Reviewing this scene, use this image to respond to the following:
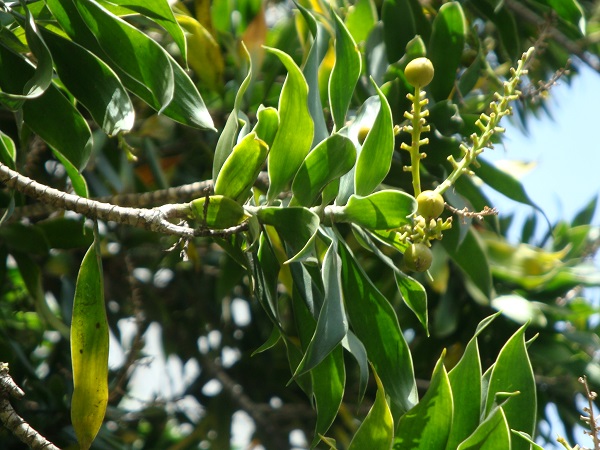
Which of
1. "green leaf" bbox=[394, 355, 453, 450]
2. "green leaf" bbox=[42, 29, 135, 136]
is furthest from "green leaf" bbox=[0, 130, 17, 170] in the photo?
"green leaf" bbox=[394, 355, 453, 450]

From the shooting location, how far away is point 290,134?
0.97 metres

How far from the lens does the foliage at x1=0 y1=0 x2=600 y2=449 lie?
933 mm

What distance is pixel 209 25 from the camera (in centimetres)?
166

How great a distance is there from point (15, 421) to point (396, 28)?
2.87ft

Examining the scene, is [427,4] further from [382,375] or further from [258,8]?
[382,375]

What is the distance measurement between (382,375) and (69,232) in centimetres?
75

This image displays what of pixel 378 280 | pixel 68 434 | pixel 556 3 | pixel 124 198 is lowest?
pixel 68 434

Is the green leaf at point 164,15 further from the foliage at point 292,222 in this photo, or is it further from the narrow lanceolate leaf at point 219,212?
the narrow lanceolate leaf at point 219,212

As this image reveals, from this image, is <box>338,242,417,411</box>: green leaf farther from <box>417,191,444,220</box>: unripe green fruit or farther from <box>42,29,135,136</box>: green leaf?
<box>42,29,135,136</box>: green leaf

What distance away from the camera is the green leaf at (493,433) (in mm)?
878

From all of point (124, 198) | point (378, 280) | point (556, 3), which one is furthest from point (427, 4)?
point (124, 198)

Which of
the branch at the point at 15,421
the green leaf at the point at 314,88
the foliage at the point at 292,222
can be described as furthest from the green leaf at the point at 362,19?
the branch at the point at 15,421

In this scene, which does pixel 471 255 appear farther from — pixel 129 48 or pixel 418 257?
pixel 129 48

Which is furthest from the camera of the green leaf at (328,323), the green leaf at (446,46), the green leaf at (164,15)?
the green leaf at (446,46)
